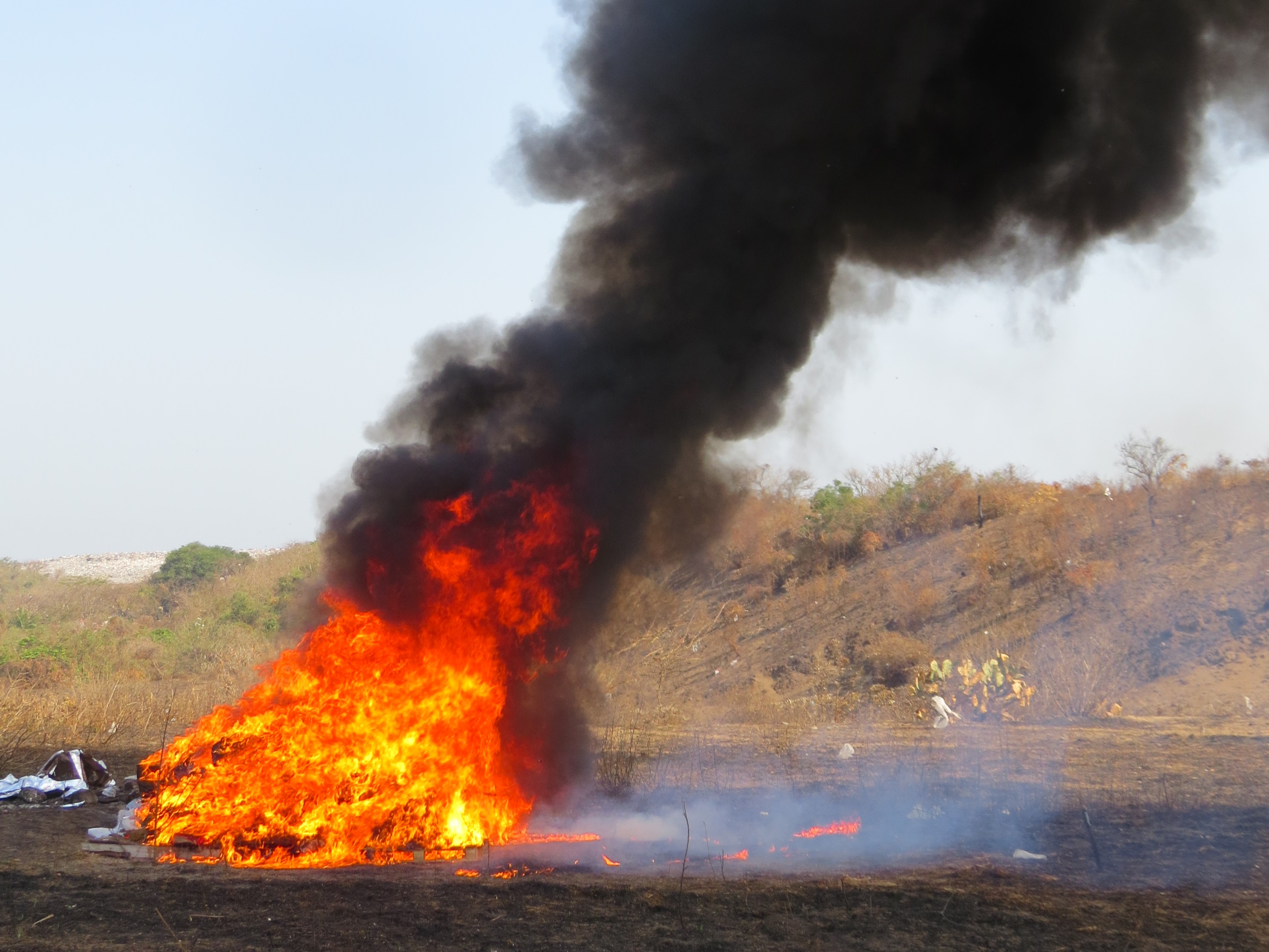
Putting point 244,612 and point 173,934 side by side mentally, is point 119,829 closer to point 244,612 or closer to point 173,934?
point 173,934

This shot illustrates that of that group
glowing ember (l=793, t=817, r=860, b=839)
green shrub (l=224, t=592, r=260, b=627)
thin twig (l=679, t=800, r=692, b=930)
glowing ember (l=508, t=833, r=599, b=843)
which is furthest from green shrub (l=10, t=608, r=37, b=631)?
glowing ember (l=793, t=817, r=860, b=839)

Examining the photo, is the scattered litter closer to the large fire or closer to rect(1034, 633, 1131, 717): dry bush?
the large fire

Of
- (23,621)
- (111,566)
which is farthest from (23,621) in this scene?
(111,566)

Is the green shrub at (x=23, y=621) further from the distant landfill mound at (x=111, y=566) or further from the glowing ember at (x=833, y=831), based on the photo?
the glowing ember at (x=833, y=831)

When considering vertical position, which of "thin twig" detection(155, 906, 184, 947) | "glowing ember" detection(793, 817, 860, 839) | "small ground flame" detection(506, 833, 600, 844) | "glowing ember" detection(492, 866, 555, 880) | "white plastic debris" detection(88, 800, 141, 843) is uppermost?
"thin twig" detection(155, 906, 184, 947)

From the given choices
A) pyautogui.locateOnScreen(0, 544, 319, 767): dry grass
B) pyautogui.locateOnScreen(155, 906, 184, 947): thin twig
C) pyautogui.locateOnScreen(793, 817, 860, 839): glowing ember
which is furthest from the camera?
pyautogui.locateOnScreen(0, 544, 319, 767): dry grass

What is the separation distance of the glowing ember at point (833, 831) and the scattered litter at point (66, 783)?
909cm

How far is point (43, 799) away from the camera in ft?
37.0

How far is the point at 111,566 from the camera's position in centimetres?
6212

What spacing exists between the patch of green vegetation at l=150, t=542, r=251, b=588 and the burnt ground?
125 ft

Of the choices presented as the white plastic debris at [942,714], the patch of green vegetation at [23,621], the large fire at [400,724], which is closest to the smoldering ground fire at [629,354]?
the large fire at [400,724]

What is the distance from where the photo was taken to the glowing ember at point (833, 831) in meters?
10.0

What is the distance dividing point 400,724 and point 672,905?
4162 mm

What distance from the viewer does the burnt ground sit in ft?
21.4
